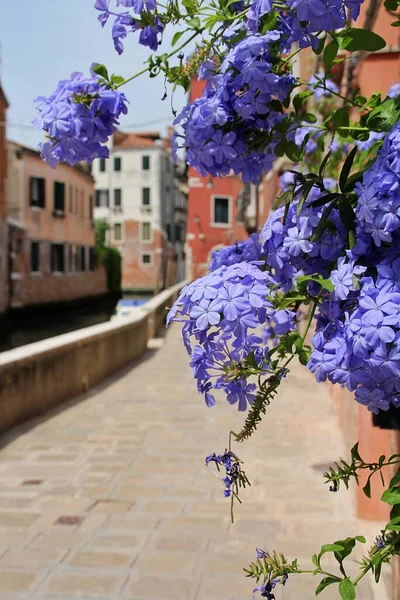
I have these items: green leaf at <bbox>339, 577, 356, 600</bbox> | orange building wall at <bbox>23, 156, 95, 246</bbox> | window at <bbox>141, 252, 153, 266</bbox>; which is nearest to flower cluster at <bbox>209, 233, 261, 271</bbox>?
green leaf at <bbox>339, 577, 356, 600</bbox>

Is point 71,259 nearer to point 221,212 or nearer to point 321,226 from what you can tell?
point 221,212

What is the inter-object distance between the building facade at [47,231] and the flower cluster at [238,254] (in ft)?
96.9

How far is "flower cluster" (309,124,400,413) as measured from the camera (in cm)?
111

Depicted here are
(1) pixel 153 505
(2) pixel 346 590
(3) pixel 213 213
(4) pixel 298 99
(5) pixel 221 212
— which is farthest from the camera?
(5) pixel 221 212

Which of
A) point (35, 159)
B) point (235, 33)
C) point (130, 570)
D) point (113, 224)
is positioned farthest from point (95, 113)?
point (113, 224)

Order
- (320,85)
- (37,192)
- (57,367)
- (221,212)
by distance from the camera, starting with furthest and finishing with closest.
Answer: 1. (221,212)
2. (37,192)
3. (57,367)
4. (320,85)

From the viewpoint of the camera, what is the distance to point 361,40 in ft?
4.50

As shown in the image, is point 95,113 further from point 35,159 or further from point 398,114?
point 35,159

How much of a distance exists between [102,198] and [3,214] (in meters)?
30.4

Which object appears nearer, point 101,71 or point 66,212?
point 101,71

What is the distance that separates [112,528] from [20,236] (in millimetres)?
28063

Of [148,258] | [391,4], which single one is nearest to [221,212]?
[148,258]

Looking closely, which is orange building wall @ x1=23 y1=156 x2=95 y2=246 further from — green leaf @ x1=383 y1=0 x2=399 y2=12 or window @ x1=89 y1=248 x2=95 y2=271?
green leaf @ x1=383 y1=0 x2=399 y2=12

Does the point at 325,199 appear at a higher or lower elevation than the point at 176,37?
lower
